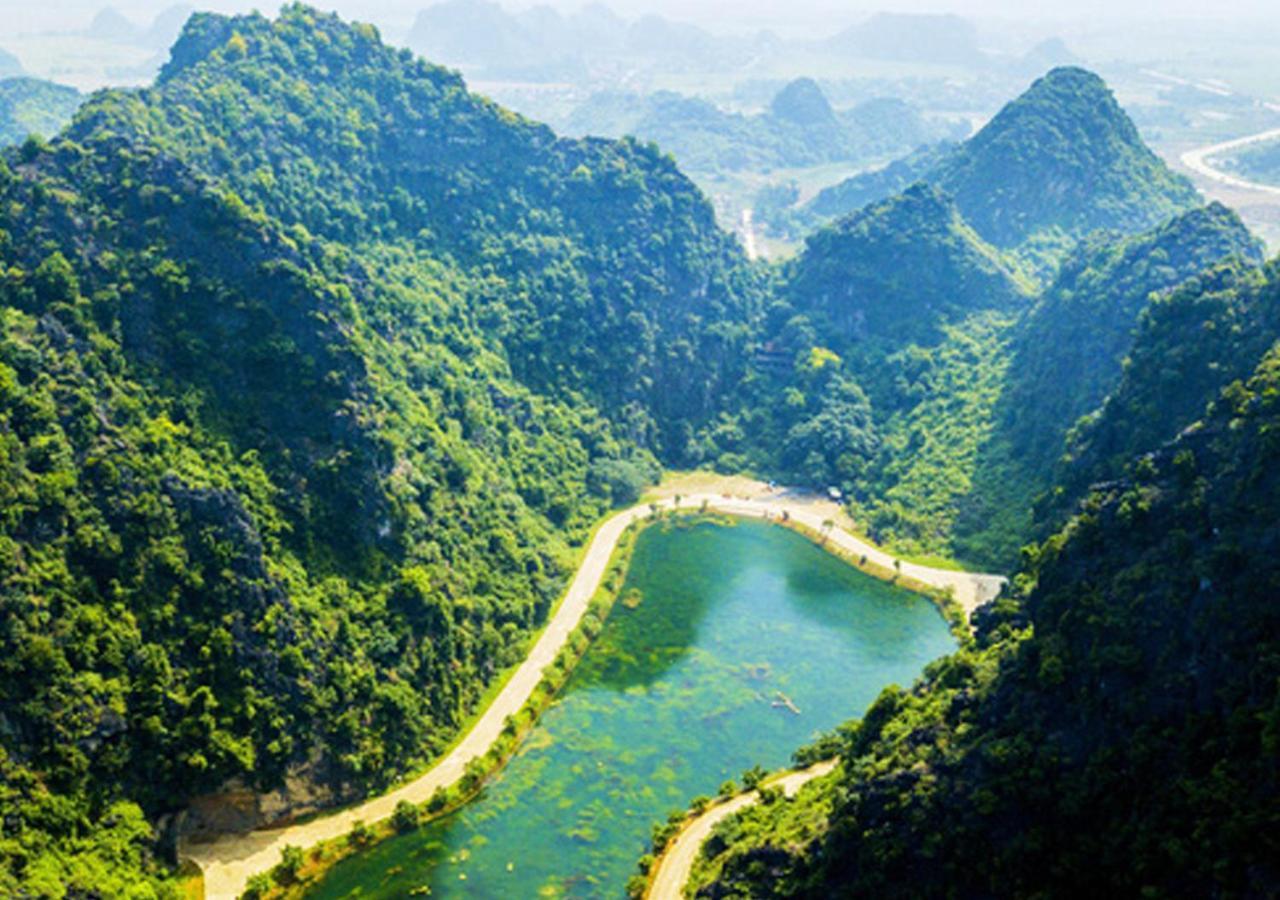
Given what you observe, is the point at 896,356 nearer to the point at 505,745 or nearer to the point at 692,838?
the point at 505,745

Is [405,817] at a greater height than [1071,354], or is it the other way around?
[1071,354]

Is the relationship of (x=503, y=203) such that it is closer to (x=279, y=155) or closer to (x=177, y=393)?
(x=279, y=155)

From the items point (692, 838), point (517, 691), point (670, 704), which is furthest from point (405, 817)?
point (670, 704)

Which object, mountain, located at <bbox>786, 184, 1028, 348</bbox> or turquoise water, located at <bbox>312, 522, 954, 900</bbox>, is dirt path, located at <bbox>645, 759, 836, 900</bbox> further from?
mountain, located at <bbox>786, 184, 1028, 348</bbox>

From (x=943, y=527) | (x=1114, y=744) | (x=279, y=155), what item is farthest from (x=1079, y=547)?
(x=279, y=155)

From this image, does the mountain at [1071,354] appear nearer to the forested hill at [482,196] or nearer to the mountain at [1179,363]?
the mountain at [1179,363]

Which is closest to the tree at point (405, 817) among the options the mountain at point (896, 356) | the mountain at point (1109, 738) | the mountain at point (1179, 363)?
the mountain at point (1109, 738)
